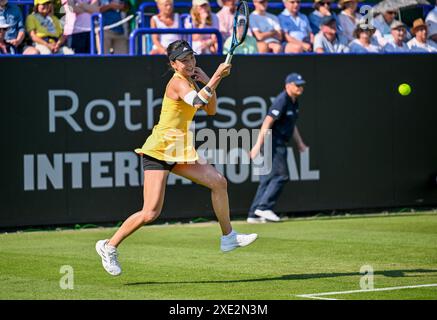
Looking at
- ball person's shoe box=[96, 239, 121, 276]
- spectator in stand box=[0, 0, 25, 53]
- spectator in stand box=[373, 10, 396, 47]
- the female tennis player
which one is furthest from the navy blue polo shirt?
ball person's shoe box=[96, 239, 121, 276]

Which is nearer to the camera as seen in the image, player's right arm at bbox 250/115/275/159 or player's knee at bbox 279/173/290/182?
player's right arm at bbox 250/115/275/159

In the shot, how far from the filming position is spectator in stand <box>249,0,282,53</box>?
56.4 ft

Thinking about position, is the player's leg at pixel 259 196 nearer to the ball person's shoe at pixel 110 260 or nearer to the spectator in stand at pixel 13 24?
the spectator in stand at pixel 13 24

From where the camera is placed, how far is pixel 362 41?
707 inches

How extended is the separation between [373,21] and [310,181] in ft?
12.1

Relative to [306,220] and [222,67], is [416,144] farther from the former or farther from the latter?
[222,67]

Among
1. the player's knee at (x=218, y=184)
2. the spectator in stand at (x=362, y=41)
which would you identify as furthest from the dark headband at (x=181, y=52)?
the spectator in stand at (x=362, y=41)

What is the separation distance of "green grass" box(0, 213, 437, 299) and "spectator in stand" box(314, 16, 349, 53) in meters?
3.39

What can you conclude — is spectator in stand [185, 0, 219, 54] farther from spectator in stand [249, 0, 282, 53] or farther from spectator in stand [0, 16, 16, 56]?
spectator in stand [0, 16, 16, 56]

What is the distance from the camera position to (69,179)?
1512cm

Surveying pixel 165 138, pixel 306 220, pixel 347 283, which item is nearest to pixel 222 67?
pixel 165 138

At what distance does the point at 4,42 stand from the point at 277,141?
15.3 ft

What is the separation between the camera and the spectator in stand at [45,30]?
15711 millimetres

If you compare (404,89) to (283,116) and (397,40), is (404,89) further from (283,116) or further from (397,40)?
(283,116)
